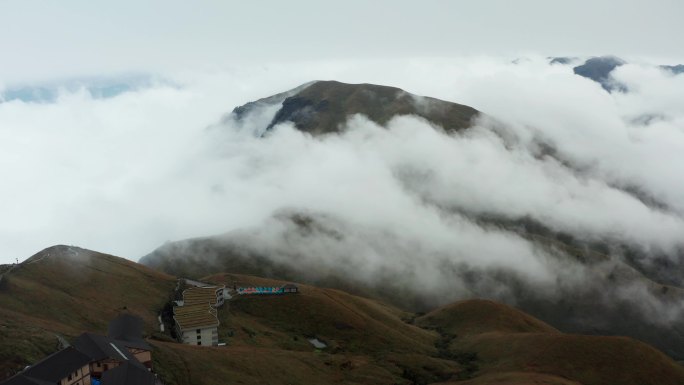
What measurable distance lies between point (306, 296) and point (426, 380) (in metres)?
45.0

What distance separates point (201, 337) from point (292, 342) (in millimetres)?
23037

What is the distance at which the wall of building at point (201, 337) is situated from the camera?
363 feet

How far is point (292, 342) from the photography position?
415 feet

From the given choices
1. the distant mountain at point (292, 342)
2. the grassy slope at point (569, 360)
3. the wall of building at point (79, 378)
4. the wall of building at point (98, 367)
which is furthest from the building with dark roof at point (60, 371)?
the grassy slope at point (569, 360)

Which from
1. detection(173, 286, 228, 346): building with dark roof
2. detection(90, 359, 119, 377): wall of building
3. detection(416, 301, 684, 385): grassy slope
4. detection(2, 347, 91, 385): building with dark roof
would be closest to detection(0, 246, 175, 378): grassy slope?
detection(173, 286, 228, 346): building with dark roof

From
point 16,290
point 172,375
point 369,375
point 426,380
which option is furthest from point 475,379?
point 16,290

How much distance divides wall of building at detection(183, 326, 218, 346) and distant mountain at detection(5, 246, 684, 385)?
3.84m

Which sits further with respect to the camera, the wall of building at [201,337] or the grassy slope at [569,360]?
the grassy slope at [569,360]

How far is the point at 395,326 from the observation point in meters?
163

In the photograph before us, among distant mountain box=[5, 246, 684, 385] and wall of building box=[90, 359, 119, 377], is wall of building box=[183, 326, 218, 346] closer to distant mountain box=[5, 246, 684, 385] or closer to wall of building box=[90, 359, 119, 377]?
distant mountain box=[5, 246, 684, 385]

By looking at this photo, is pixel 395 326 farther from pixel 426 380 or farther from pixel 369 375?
pixel 369 375

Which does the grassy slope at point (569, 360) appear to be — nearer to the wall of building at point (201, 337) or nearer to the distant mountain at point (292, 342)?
the distant mountain at point (292, 342)

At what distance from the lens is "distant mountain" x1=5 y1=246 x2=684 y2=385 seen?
89562 millimetres

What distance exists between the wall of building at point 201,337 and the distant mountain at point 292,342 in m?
3.84
